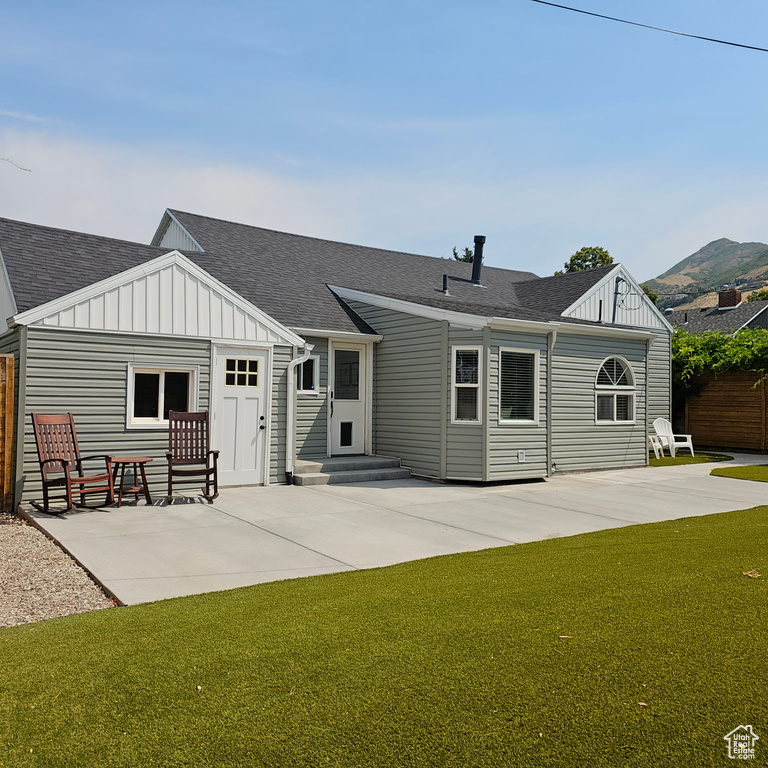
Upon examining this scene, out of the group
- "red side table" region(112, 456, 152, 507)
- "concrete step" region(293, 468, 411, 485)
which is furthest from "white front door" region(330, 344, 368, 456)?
"red side table" region(112, 456, 152, 507)

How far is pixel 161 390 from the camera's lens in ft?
31.4

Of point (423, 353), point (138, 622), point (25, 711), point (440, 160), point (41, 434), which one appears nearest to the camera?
point (25, 711)

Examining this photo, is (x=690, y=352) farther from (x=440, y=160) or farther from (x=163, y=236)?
(x=163, y=236)

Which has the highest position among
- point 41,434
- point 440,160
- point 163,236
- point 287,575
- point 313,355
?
point 440,160

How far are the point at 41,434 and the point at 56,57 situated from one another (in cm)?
554

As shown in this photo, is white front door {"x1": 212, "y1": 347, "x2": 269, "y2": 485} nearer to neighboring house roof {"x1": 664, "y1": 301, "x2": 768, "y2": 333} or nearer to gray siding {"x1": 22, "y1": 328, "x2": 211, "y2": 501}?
gray siding {"x1": 22, "y1": 328, "x2": 211, "y2": 501}

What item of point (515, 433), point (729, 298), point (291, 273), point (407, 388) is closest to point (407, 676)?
point (515, 433)

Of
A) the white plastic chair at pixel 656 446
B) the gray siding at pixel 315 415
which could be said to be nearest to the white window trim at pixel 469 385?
the gray siding at pixel 315 415

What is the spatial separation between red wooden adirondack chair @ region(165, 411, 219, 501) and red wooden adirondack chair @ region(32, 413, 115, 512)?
0.95 meters

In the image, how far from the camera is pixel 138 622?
3.96m

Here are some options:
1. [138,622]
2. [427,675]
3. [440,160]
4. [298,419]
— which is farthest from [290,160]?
[427,675]

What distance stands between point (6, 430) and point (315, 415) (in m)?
5.12

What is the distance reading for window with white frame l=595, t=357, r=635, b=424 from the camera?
13297 mm

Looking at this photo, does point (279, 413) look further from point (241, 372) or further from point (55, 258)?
point (55, 258)
